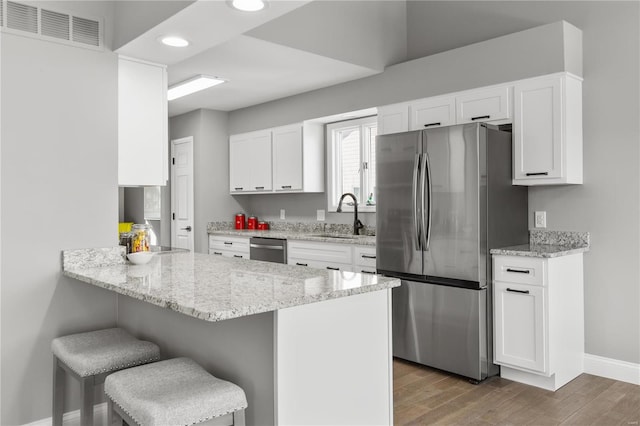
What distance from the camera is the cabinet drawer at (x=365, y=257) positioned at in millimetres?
4316

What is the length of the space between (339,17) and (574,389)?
11.2ft

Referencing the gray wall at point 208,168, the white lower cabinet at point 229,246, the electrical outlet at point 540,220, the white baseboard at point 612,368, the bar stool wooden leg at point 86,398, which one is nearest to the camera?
the bar stool wooden leg at point 86,398

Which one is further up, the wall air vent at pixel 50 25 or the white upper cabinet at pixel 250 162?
the wall air vent at pixel 50 25

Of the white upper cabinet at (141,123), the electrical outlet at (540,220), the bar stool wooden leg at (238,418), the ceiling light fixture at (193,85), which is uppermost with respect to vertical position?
the ceiling light fixture at (193,85)

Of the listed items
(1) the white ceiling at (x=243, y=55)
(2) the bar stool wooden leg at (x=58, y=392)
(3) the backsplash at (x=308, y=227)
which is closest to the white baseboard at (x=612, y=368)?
(3) the backsplash at (x=308, y=227)

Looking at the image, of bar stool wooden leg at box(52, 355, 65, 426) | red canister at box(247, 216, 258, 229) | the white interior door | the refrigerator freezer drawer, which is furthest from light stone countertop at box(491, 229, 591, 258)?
the white interior door

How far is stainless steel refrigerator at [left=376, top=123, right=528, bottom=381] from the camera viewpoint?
11.3ft

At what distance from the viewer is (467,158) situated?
136 inches

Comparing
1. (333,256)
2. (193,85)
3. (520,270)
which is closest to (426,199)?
(520,270)

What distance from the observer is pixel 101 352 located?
87.8 inches

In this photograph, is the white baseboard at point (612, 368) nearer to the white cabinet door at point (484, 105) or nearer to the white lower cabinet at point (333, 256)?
the white lower cabinet at point (333, 256)

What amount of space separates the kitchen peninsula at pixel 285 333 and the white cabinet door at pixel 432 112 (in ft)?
7.23

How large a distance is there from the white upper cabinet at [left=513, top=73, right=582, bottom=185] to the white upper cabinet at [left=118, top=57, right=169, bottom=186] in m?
2.50

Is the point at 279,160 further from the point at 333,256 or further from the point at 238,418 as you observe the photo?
the point at 238,418
